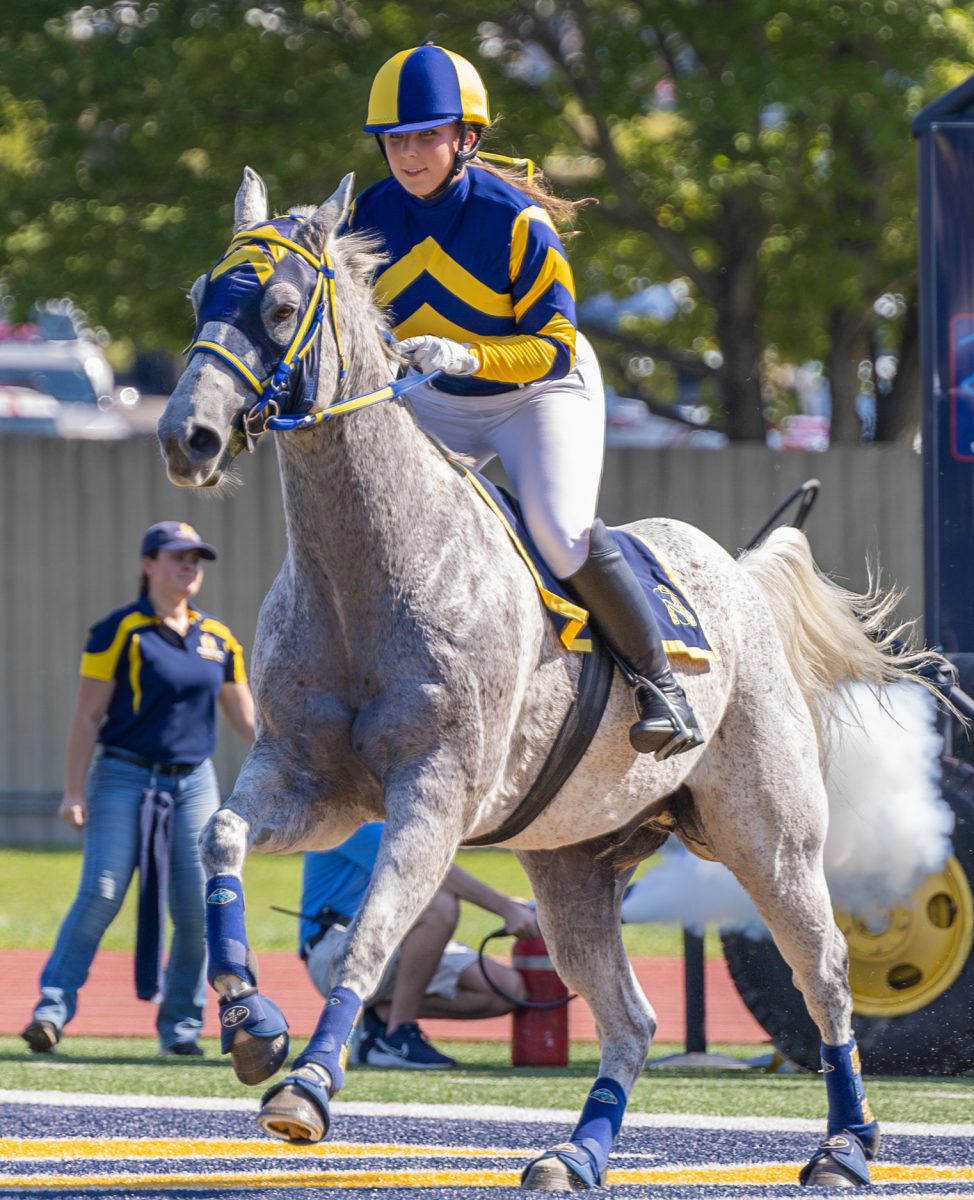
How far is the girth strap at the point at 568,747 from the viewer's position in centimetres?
488

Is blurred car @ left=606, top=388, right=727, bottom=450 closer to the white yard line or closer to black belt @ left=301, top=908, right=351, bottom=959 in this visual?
black belt @ left=301, top=908, right=351, bottom=959

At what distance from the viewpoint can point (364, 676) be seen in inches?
177

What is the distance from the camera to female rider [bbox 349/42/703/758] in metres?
4.71

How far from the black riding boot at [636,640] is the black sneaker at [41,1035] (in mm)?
3809

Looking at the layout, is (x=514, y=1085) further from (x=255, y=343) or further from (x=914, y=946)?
(x=255, y=343)

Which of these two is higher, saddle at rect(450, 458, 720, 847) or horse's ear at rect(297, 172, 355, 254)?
horse's ear at rect(297, 172, 355, 254)

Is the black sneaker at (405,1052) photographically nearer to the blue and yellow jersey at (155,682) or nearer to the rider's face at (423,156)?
the blue and yellow jersey at (155,682)

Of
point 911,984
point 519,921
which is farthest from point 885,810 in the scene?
point 519,921

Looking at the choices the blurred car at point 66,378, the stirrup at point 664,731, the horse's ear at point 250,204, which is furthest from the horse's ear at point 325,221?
the blurred car at point 66,378

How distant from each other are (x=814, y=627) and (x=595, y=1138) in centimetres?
181

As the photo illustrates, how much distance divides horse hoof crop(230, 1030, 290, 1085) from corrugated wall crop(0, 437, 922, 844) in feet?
34.9

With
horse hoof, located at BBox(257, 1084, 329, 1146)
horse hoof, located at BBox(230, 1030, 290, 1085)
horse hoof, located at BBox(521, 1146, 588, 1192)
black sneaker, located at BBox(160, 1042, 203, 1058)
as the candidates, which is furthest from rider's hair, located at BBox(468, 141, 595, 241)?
black sneaker, located at BBox(160, 1042, 203, 1058)

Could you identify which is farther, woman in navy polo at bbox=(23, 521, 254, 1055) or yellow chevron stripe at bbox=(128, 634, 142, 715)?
yellow chevron stripe at bbox=(128, 634, 142, 715)

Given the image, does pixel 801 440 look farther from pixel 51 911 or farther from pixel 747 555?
pixel 747 555
